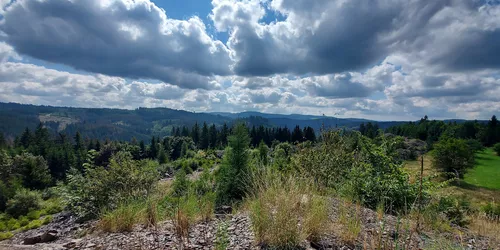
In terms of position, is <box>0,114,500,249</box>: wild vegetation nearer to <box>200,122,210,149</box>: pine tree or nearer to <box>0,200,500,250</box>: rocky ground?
<box>0,200,500,250</box>: rocky ground

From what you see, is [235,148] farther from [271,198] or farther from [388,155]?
[271,198]

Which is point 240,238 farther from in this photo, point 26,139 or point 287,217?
point 26,139

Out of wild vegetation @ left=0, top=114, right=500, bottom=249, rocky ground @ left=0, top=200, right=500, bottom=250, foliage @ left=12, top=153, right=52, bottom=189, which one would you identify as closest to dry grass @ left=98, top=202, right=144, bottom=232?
wild vegetation @ left=0, top=114, right=500, bottom=249

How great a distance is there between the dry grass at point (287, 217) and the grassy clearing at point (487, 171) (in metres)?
26.4

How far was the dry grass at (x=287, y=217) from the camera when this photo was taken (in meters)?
3.57

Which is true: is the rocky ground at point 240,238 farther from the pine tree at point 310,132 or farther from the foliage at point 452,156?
the foliage at point 452,156

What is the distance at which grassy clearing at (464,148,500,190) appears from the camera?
34.9 m

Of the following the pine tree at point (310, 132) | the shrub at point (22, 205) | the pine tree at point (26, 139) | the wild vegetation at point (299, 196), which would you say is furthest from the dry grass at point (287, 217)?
the pine tree at point (26, 139)

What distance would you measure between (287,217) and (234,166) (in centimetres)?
731

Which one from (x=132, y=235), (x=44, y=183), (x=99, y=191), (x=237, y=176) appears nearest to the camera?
(x=132, y=235)

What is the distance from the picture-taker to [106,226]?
5.15 meters

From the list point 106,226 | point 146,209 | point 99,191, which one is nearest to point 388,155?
point 146,209

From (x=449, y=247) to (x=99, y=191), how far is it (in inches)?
365

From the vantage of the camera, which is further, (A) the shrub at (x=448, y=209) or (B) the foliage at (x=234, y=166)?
(B) the foliage at (x=234, y=166)
